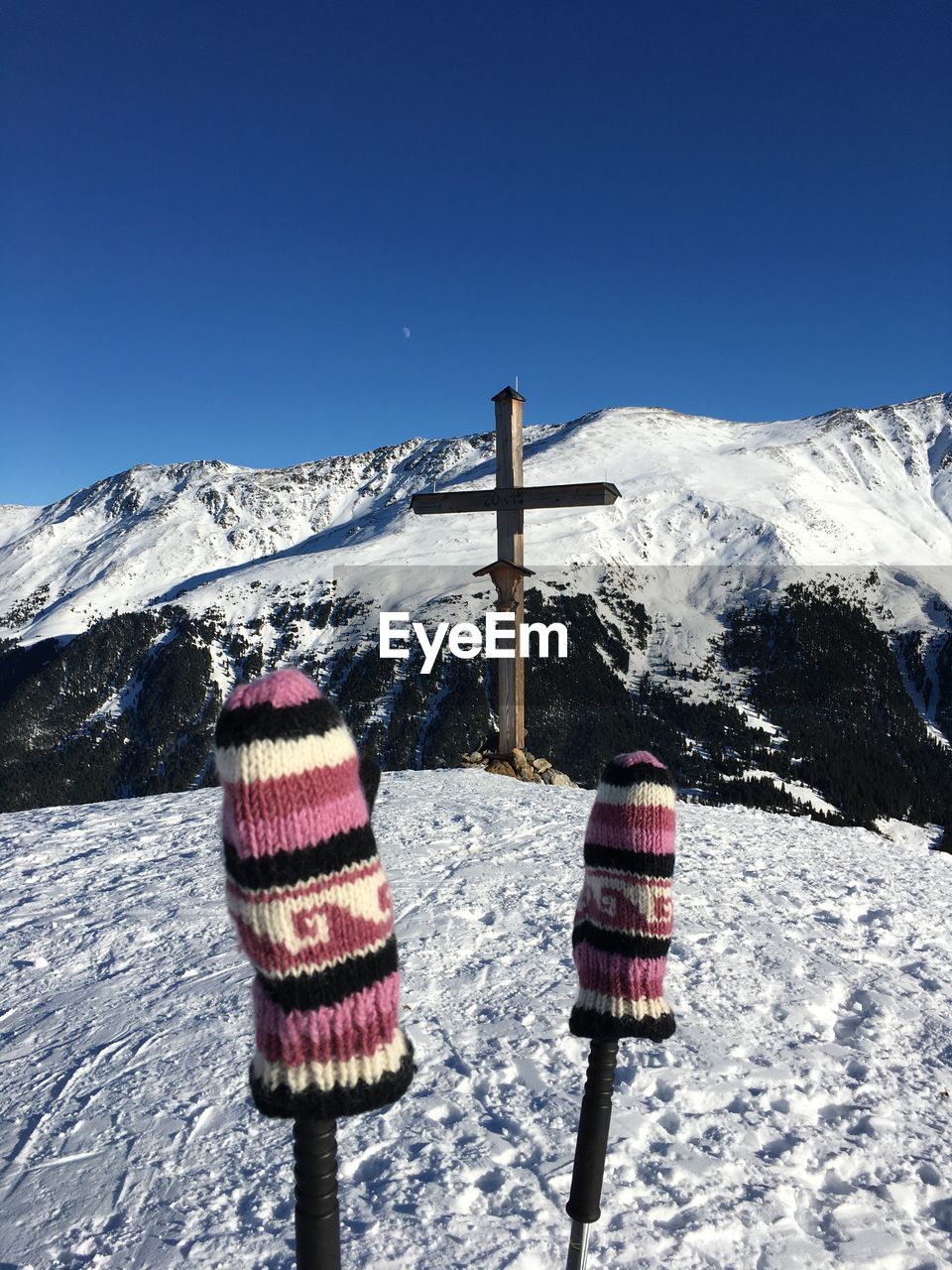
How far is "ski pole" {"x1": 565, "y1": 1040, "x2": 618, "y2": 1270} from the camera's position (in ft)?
8.08

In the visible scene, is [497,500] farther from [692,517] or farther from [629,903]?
[692,517]

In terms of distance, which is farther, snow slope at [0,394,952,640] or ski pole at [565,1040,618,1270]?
snow slope at [0,394,952,640]

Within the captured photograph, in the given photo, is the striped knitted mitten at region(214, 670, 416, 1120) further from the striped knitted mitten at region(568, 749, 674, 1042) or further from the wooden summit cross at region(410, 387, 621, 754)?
A: the wooden summit cross at region(410, 387, 621, 754)

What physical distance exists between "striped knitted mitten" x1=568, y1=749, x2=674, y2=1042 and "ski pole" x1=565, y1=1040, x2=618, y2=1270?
0.12 metres

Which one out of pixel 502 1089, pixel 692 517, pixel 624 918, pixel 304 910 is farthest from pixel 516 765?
pixel 692 517

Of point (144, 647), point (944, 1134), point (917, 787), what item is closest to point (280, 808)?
point (944, 1134)

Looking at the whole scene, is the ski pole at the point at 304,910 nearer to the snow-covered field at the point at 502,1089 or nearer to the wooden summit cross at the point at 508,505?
the snow-covered field at the point at 502,1089

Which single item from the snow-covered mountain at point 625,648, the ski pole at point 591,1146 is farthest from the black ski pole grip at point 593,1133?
the snow-covered mountain at point 625,648

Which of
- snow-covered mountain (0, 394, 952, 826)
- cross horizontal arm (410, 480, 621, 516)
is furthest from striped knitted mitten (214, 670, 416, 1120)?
snow-covered mountain (0, 394, 952, 826)

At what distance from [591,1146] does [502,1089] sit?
2058 mm

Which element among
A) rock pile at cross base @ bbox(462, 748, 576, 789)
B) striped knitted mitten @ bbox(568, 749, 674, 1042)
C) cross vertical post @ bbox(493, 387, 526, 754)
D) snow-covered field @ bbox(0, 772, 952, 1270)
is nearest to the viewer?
striped knitted mitten @ bbox(568, 749, 674, 1042)

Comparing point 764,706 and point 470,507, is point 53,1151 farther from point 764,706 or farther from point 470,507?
point 764,706

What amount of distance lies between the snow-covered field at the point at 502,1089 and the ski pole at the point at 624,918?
1.68m

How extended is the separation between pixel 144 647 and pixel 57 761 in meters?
30.5
